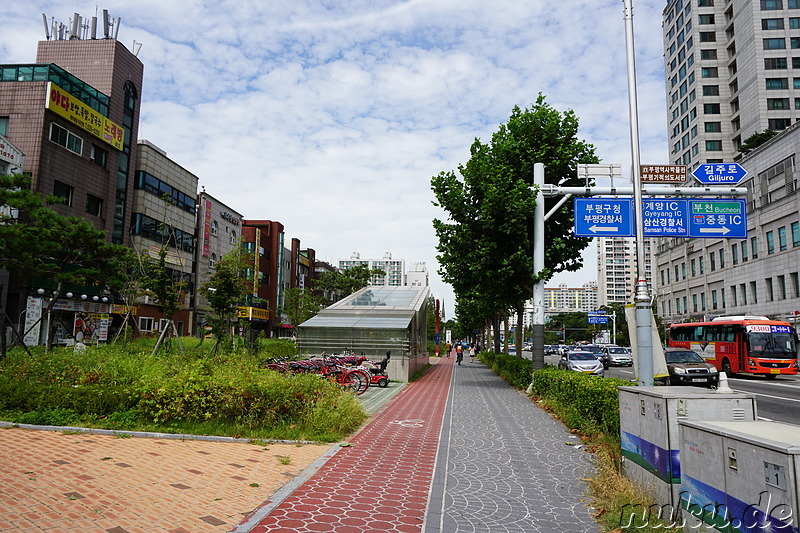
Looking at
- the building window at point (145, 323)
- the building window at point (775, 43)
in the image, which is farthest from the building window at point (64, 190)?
the building window at point (775, 43)

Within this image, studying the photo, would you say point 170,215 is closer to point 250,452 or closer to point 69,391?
point 69,391

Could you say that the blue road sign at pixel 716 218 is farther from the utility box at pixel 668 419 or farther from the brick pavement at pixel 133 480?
the brick pavement at pixel 133 480

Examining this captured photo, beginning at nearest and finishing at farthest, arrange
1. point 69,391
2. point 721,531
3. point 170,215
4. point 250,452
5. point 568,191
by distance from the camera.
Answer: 1. point 721,531
2. point 250,452
3. point 69,391
4. point 568,191
5. point 170,215

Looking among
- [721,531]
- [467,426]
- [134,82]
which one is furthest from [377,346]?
[134,82]

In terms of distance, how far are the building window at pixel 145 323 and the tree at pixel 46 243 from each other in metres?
21.6

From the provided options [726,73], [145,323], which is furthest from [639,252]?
[726,73]

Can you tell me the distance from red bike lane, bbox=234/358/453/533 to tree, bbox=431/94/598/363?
9.54m

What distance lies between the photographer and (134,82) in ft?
137

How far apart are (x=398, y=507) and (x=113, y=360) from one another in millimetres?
9015

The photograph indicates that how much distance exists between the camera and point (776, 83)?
5528cm

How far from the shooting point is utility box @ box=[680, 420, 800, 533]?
2973 millimetres

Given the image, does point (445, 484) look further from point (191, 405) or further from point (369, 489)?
point (191, 405)

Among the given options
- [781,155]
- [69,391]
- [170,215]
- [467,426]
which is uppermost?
[781,155]

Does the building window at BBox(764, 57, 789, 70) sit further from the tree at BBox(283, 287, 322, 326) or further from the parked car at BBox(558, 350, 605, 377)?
the tree at BBox(283, 287, 322, 326)
